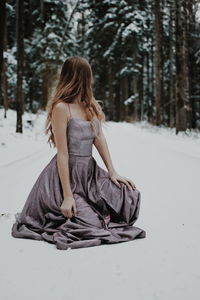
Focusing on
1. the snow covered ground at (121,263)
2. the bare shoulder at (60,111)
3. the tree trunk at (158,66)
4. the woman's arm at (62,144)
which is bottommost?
the snow covered ground at (121,263)

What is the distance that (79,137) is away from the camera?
118 inches

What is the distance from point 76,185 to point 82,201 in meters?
0.16

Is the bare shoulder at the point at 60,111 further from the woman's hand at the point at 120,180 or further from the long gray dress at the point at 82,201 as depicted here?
the woman's hand at the point at 120,180

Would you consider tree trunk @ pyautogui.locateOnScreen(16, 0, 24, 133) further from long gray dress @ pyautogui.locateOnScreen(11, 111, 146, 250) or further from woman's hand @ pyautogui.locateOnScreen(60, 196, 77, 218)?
woman's hand @ pyautogui.locateOnScreen(60, 196, 77, 218)

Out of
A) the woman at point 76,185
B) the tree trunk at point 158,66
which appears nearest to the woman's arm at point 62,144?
the woman at point 76,185

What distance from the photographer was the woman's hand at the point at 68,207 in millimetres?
2754

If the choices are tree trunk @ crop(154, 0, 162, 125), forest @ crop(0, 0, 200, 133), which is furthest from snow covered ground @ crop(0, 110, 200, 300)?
forest @ crop(0, 0, 200, 133)

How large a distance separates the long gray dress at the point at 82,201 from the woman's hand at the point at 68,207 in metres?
0.05

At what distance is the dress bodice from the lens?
2965 millimetres

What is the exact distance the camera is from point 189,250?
2570mm

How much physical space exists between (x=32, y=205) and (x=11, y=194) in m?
1.83

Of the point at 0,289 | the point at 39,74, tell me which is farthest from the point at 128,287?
the point at 39,74

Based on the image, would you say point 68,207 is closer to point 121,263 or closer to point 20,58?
point 121,263

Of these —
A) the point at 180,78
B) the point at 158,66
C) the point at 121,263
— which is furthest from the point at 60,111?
the point at 158,66
